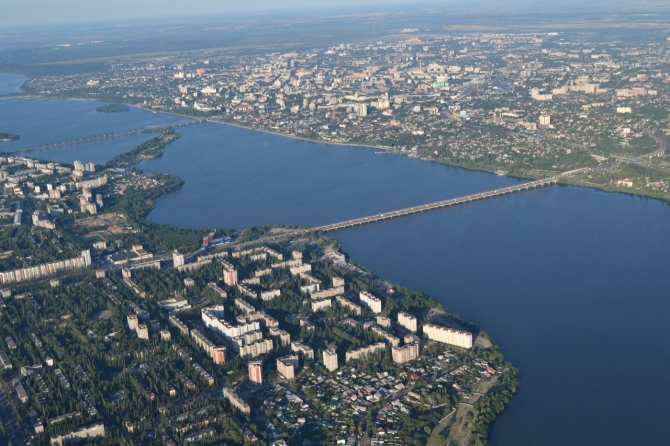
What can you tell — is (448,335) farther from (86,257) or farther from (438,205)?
(438,205)

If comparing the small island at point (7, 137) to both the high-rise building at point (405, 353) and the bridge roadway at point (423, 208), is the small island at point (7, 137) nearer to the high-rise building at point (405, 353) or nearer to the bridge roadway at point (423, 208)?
the bridge roadway at point (423, 208)

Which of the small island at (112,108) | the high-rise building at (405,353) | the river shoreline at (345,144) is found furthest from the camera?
the small island at (112,108)

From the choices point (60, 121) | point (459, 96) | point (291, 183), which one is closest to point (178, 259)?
point (291, 183)

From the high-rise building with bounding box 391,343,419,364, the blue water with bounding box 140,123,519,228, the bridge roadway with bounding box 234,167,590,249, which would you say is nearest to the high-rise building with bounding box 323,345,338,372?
the high-rise building with bounding box 391,343,419,364

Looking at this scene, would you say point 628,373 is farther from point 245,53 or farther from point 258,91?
point 245,53

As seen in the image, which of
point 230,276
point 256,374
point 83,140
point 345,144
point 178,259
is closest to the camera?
point 256,374

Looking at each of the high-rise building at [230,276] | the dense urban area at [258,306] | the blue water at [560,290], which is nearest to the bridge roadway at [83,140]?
the dense urban area at [258,306]
